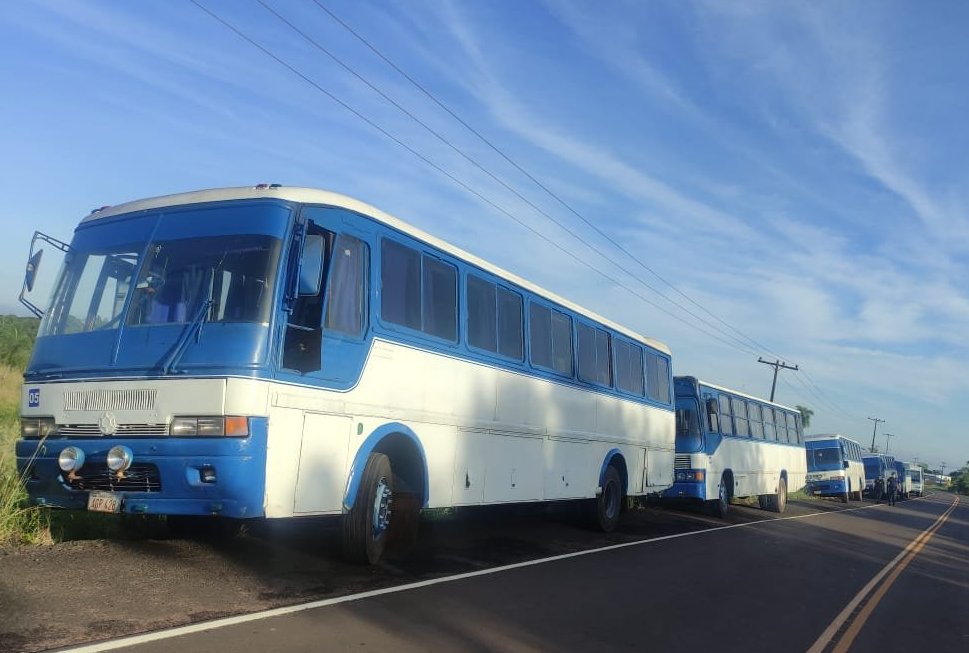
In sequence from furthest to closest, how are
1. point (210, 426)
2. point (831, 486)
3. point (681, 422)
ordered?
1. point (831, 486)
2. point (681, 422)
3. point (210, 426)

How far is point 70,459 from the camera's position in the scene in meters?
6.84

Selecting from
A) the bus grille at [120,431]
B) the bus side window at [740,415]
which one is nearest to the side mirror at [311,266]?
the bus grille at [120,431]

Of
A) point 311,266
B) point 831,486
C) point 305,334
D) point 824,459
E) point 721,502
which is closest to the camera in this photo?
point 305,334

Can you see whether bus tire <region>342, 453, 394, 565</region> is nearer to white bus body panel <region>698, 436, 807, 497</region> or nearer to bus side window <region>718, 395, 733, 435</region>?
white bus body panel <region>698, 436, 807, 497</region>

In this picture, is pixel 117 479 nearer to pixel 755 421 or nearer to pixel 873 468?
pixel 755 421

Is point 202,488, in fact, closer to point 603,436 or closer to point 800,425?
Answer: point 603,436

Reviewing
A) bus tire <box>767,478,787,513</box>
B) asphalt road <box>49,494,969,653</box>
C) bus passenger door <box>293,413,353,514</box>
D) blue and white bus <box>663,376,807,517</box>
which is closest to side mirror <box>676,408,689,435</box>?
blue and white bus <box>663,376,807,517</box>

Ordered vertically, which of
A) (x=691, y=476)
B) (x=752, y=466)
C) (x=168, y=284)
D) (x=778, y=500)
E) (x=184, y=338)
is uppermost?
(x=168, y=284)

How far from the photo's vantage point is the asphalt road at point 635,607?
5.77 metres

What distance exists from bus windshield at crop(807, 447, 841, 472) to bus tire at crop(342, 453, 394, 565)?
108ft

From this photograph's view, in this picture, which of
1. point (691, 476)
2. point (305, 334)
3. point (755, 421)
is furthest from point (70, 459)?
point (755, 421)

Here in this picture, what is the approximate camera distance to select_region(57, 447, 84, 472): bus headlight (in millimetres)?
6793

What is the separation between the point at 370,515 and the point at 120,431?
2.47 m

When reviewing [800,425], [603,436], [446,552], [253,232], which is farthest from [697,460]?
[253,232]
